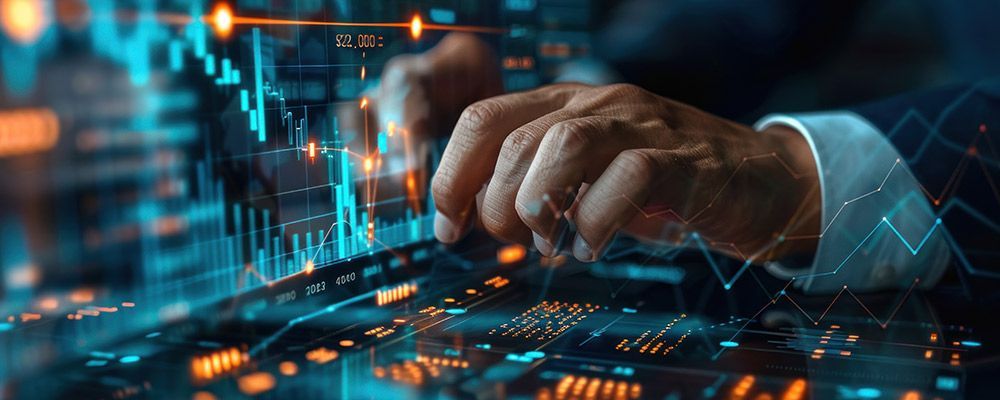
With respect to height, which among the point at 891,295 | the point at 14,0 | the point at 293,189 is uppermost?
the point at 14,0

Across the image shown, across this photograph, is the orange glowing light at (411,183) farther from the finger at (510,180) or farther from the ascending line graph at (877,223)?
the ascending line graph at (877,223)

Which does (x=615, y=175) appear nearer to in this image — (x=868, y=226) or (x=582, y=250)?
(x=582, y=250)

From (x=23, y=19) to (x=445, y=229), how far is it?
0.37 m

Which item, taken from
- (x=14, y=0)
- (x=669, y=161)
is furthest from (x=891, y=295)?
(x=14, y=0)

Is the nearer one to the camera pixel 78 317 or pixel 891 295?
pixel 78 317

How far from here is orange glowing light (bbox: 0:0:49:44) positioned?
47 cm

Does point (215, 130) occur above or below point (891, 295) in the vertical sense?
above

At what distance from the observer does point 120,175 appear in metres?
0.52

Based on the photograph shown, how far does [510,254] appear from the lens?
874 mm

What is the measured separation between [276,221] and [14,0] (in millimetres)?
209

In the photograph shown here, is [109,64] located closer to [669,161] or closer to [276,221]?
[276,221]

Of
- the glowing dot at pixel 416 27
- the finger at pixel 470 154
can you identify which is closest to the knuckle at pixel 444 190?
the finger at pixel 470 154

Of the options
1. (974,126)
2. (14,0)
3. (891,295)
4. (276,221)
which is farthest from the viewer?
(974,126)

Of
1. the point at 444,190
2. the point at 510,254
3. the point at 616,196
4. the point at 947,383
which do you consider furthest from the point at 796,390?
the point at 510,254
